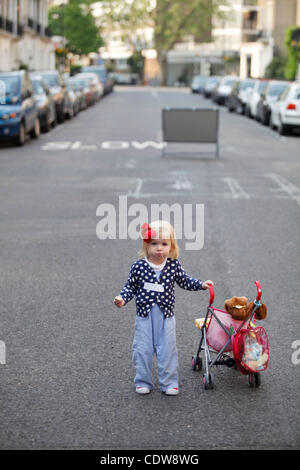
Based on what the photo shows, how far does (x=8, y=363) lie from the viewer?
5.32 metres

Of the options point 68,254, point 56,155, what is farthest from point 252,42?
point 68,254

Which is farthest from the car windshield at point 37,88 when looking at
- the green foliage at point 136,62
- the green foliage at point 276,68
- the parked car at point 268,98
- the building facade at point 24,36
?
the green foliage at point 136,62

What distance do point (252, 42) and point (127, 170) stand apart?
289 feet

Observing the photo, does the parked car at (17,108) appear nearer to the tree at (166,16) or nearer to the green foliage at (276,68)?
the green foliage at (276,68)

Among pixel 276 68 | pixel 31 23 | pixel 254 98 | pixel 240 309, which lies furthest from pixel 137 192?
pixel 276 68

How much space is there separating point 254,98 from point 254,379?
29622 mm

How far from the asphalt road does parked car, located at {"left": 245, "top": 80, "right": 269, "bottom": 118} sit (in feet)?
55.2

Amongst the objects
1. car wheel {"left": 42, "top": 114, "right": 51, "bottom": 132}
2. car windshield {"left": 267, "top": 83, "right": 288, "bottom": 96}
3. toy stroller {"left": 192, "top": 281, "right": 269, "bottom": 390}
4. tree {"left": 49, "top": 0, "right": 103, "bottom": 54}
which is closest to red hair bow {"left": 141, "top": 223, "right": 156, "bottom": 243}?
toy stroller {"left": 192, "top": 281, "right": 269, "bottom": 390}

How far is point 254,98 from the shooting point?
33.6 metres

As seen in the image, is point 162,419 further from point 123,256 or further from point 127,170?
point 127,170

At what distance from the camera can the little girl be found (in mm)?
4789

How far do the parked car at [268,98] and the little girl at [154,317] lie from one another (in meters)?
25.1

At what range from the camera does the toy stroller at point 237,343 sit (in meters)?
4.81

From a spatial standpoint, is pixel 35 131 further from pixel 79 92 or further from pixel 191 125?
pixel 79 92
